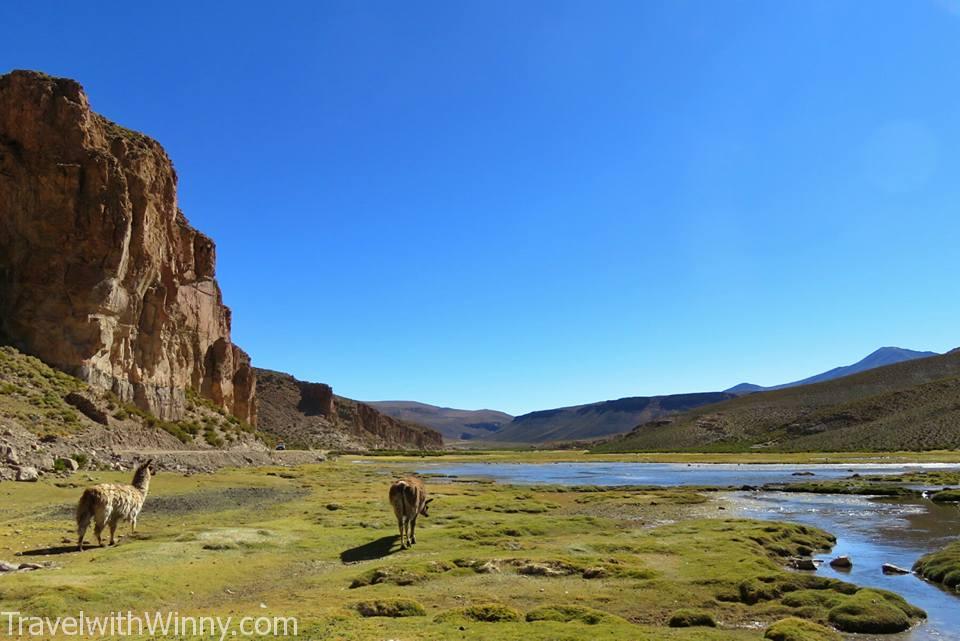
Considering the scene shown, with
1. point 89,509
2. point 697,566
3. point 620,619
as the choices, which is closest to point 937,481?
point 697,566

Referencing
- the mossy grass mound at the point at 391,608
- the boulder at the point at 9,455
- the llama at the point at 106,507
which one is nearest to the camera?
the mossy grass mound at the point at 391,608

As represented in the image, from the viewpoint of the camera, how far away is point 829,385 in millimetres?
181000

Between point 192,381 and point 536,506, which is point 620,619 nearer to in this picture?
point 536,506

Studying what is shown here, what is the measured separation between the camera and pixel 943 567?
17.6 m

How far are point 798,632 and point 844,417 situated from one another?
501 ft

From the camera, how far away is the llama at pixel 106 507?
17188 mm

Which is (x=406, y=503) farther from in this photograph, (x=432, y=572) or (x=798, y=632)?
(x=798, y=632)

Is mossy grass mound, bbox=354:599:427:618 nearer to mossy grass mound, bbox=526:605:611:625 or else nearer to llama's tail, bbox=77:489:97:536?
mossy grass mound, bbox=526:605:611:625

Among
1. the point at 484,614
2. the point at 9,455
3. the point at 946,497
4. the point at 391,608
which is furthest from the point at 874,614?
the point at 9,455

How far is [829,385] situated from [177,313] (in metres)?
178

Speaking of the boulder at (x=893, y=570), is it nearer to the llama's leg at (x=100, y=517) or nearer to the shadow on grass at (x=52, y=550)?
the llama's leg at (x=100, y=517)

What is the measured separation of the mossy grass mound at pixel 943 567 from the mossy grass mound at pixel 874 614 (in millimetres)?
3960

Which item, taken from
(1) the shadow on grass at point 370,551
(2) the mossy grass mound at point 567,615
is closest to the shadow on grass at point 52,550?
(1) the shadow on grass at point 370,551

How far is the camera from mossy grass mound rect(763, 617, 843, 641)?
37.3 feet
